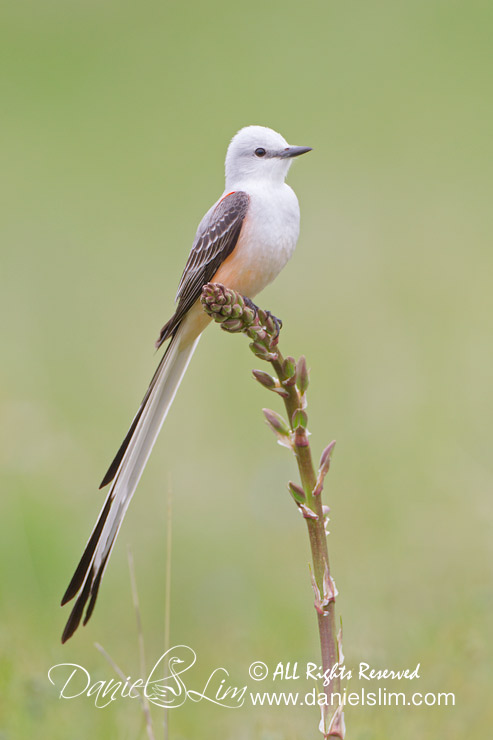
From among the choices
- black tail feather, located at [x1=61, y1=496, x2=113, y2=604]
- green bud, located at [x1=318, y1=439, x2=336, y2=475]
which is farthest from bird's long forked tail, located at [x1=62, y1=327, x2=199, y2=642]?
green bud, located at [x1=318, y1=439, x2=336, y2=475]

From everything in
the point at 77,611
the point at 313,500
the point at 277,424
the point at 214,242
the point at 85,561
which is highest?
the point at 214,242

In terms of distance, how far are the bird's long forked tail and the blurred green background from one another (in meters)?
0.97

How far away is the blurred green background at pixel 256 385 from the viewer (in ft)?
13.7

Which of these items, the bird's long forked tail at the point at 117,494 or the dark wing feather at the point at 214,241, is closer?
the bird's long forked tail at the point at 117,494

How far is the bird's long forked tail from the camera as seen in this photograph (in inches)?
92.0

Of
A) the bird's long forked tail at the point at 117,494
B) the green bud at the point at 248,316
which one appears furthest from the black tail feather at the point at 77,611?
the green bud at the point at 248,316

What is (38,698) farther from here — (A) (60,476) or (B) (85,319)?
(B) (85,319)

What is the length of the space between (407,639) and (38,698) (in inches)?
61.9

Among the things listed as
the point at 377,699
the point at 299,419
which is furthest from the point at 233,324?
the point at 377,699

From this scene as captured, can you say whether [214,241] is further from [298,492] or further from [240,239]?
[298,492]

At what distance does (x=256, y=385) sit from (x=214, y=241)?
4162mm

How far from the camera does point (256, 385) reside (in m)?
7.55

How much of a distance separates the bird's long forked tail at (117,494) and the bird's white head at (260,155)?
967mm

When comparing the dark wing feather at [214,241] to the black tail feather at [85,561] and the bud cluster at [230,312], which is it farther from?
the black tail feather at [85,561]
